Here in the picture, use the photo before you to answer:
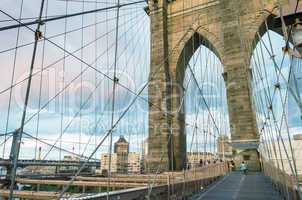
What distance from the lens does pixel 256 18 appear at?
629 inches

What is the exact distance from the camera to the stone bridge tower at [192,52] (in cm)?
1493

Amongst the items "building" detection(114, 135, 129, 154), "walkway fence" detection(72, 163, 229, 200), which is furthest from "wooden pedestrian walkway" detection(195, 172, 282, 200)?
"building" detection(114, 135, 129, 154)

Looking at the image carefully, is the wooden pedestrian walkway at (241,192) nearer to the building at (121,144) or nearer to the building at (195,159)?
the building at (195,159)

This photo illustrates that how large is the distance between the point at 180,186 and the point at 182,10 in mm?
15810

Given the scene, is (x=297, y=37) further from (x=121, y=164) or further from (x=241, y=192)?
(x=121, y=164)

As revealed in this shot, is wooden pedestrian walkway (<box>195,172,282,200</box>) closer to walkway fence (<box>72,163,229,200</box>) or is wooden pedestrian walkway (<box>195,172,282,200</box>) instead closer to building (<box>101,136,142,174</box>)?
walkway fence (<box>72,163,229,200</box>)

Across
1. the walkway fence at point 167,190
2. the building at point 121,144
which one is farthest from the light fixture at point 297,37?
the building at point 121,144

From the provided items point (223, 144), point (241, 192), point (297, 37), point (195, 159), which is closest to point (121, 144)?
point (195, 159)

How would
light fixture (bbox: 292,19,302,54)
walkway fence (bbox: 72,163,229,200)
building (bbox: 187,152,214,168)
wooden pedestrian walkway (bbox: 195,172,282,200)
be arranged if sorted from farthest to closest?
building (bbox: 187,152,214,168) → wooden pedestrian walkway (bbox: 195,172,282,200) → walkway fence (bbox: 72,163,229,200) → light fixture (bbox: 292,19,302,54)

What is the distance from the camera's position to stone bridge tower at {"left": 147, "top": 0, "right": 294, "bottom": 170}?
1493cm

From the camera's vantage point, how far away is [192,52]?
19.8m

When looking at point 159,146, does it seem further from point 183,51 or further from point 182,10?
point 182,10

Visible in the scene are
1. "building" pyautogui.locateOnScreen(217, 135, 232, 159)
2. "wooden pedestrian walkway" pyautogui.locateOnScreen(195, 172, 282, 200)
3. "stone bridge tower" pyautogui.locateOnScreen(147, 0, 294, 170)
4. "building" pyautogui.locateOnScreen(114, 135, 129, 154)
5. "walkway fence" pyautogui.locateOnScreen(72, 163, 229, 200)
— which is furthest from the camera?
"building" pyautogui.locateOnScreen(217, 135, 232, 159)

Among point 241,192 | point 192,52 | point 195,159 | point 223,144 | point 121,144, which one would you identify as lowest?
point 241,192
